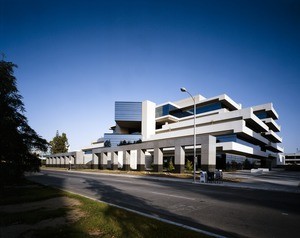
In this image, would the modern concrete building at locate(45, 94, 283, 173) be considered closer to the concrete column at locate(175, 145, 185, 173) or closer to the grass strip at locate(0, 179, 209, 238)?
the concrete column at locate(175, 145, 185, 173)

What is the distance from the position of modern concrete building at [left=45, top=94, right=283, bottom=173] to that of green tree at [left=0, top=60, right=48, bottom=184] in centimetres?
2086

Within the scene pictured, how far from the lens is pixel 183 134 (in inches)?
2322

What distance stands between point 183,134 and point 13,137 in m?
49.7

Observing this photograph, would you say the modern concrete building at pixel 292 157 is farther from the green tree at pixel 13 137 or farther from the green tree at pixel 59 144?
the green tree at pixel 13 137

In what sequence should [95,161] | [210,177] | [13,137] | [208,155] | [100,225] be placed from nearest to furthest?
[100,225]
[13,137]
[210,177]
[208,155]
[95,161]

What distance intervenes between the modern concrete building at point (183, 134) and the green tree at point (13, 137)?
20.9m

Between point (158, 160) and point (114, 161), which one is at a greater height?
point (158, 160)

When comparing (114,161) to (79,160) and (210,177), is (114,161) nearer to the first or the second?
(79,160)

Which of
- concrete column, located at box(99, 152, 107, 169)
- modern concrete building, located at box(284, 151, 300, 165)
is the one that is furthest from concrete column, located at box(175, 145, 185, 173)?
modern concrete building, located at box(284, 151, 300, 165)

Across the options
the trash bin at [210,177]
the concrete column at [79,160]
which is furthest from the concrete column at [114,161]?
the trash bin at [210,177]

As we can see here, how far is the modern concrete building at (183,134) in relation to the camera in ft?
127

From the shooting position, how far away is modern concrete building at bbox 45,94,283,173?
3871 centimetres

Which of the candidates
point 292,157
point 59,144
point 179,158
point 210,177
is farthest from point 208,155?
point 292,157

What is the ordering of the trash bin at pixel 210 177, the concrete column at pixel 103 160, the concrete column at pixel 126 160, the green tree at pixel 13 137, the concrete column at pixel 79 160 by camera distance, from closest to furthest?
the green tree at pixel 13 137 → the trash bin at pixel 210 177 → the concrete column at pixel 126 160 → the concrete column at pixel 103 160 → the concrete column at pixel 79 160
